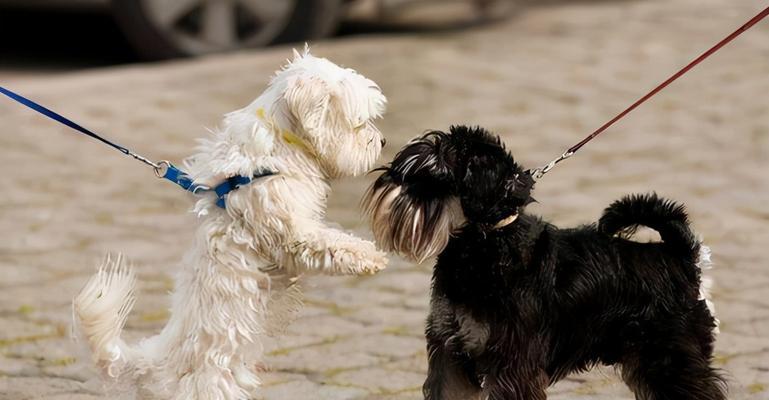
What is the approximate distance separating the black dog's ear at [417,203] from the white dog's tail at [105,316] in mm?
820

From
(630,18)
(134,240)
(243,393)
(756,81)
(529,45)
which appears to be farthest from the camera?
(630,18)

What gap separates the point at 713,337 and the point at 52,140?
5017 millimetres

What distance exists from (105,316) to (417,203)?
3.32 feet

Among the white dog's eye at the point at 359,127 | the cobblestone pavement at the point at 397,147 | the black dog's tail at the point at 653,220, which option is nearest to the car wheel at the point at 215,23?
the cobblestone pavement at the point at 397,147

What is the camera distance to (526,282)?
384 cm

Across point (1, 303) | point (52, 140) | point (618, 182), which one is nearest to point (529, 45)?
point (618, 182)

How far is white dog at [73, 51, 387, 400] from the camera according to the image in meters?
3.74

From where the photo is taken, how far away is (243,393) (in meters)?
3.88

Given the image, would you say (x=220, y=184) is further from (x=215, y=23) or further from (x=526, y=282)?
(x=215, y=23)

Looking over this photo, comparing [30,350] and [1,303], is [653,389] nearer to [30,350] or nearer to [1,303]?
[30,350]

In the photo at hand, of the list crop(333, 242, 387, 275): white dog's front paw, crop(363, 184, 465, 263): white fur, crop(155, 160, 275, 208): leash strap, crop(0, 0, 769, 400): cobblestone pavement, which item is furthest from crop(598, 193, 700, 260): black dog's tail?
crop(155, 160, 275, 208): leash strap

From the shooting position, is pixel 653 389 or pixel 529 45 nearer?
pixel 653 389

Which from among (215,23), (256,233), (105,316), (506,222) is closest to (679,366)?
(506,222)

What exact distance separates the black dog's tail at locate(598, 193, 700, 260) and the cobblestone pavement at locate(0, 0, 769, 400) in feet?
2.91
